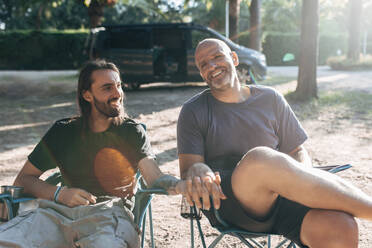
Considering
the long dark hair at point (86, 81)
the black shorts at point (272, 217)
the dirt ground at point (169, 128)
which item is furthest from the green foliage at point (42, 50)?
the black shorts at point (272, 217)

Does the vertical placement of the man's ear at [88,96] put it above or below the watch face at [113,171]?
above

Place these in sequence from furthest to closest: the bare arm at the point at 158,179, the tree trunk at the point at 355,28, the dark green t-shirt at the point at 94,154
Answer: the tree trunk at the point at 355,28 → the dark green t-shirt at the point at 94,154 → the bare arm at the point at 158,179

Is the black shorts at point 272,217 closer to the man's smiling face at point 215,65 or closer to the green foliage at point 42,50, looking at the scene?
the man's smiling face at point 215,65

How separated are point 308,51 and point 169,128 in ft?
13.0

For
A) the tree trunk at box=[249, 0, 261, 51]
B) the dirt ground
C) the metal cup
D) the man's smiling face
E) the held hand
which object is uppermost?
the tree trunk at box=[249, 0, 261, 51]

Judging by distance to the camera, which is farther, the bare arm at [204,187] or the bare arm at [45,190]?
the bare arm at [45,190]

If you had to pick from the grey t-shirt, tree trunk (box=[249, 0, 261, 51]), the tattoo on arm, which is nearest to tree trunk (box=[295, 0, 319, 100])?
tree trunk (box=[249, 0, 261, 51])

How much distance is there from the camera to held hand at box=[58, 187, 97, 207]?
2062 mm

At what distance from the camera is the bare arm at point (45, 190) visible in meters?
2.07

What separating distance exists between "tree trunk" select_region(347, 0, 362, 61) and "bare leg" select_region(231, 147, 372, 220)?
19.7 metres

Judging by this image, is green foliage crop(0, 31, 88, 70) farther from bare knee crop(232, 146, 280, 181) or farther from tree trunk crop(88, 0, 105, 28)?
bare knee crop(232, 146, 280, 181)

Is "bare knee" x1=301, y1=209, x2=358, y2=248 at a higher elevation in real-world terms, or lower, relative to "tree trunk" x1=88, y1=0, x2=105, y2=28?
lower

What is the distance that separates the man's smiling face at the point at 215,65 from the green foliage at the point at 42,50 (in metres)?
21.8

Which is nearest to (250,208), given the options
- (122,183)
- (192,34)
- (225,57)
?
(122,183)
